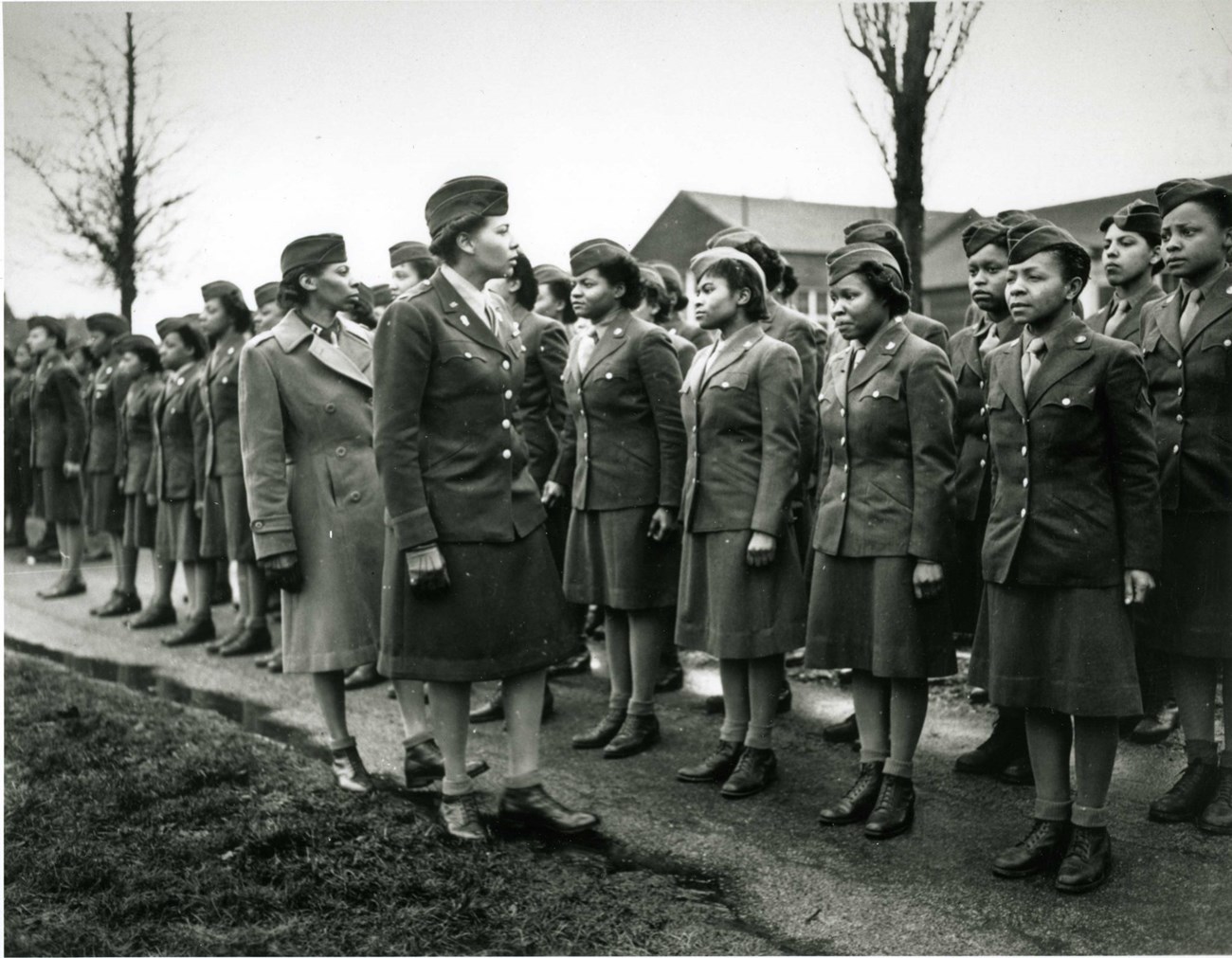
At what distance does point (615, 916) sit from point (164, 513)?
256 inches

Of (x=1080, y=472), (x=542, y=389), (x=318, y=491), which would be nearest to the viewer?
(x=1080, y=472)

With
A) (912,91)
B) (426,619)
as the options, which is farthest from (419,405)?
(912,91)

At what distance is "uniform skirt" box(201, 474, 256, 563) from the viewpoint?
8.00 m

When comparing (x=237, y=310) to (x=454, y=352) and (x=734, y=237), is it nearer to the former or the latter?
(x=734, y=237)

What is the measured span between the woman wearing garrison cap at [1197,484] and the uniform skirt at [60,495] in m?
9.10

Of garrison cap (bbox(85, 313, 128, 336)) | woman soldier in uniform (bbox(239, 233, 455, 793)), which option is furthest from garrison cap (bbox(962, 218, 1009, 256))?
garrison cap (bbox(85, 313, 128, 336))

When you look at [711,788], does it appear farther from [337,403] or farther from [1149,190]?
[1149,190]

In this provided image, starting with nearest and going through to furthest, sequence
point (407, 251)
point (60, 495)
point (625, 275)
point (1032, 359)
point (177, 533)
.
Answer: point (1032, 359) < point (625, 275) < point (407, 251) < point (177, 533) < point (60, 495)

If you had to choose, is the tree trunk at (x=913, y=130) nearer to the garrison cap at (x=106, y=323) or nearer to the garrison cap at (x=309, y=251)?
the garrison cap at (x=309, y=251)

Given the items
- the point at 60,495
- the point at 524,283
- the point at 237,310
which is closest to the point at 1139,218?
the point at 524,283

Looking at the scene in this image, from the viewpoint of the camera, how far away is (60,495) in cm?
1063

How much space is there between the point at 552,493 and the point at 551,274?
1.92 metres

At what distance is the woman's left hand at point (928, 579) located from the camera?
14.5ft

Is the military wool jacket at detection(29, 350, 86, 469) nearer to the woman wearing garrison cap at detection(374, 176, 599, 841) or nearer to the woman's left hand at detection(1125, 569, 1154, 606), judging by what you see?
the woman wearing garrison cap at detection(374, 176, 599, 841)
